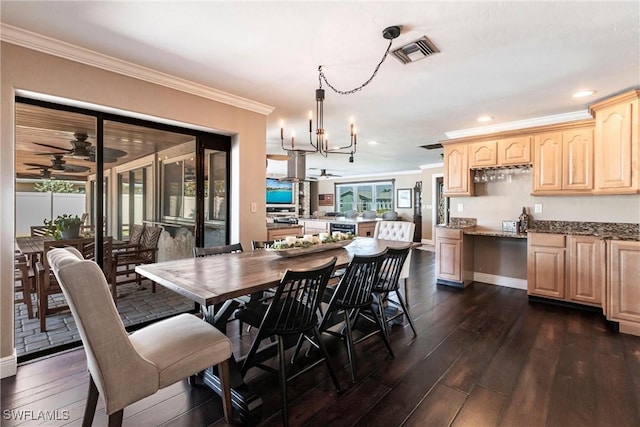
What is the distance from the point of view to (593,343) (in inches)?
106

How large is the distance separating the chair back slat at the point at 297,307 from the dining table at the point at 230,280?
0.13 m

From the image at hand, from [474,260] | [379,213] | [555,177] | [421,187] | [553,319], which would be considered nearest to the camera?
[553,319]

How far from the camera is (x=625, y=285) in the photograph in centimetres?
293

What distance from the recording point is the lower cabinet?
3.40m

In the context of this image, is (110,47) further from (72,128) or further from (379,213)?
(379,213)

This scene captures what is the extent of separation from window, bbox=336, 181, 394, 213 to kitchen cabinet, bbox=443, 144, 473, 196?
5.48 meters

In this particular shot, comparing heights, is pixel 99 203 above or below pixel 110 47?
below

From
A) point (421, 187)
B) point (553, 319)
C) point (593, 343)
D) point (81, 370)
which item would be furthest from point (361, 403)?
point (421, 187)

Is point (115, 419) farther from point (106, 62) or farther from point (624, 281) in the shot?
point (624, 281)

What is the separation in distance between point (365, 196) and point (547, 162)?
7.46 meters

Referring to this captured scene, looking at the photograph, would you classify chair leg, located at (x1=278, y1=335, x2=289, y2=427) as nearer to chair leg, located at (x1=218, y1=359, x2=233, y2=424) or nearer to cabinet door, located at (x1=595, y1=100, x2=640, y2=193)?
chair leg, located at (x1=218, y1=359, x2=233, y2=424)

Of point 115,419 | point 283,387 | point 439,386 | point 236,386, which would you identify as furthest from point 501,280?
point 115,419

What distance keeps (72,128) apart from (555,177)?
223 inches

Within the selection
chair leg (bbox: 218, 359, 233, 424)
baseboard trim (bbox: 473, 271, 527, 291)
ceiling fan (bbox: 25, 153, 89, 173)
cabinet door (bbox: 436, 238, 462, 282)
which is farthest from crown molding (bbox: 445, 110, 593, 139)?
ceiling fan (bbox: 25, 153, 89, 173)
